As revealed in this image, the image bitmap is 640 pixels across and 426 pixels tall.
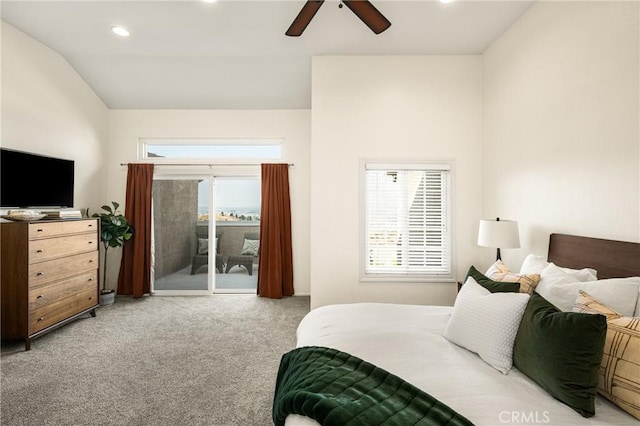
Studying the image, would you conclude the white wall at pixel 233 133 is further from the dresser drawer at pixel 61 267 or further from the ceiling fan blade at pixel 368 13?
the ceiling fan blade at pixel 368 13

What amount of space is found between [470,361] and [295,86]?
3.74m

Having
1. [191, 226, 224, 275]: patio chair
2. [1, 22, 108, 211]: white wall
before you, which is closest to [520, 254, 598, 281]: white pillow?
[191, 226, 224, 275]: patio chair

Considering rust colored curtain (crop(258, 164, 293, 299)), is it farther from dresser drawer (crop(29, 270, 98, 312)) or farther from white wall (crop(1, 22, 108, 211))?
white wall (crop(1, 22, 108, 211))

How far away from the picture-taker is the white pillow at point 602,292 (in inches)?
55.3

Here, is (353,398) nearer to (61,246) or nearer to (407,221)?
(407,221)

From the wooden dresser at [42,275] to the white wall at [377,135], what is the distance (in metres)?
2.60

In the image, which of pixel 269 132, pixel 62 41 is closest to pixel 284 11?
pixel 269 132

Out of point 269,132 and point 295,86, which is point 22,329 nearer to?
point 269,132

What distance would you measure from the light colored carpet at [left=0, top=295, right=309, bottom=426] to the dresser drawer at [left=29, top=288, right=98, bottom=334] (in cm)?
17

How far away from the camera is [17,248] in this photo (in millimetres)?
2758

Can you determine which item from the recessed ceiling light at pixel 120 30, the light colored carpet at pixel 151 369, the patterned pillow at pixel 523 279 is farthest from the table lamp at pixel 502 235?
the recessed ceiling light at pixel 120 30

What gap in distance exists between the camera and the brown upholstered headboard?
175 cm

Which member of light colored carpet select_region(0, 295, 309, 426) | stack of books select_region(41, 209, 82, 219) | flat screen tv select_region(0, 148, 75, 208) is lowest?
light colored carpet select_region(0, 295, 309, 426)

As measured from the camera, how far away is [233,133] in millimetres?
4605
